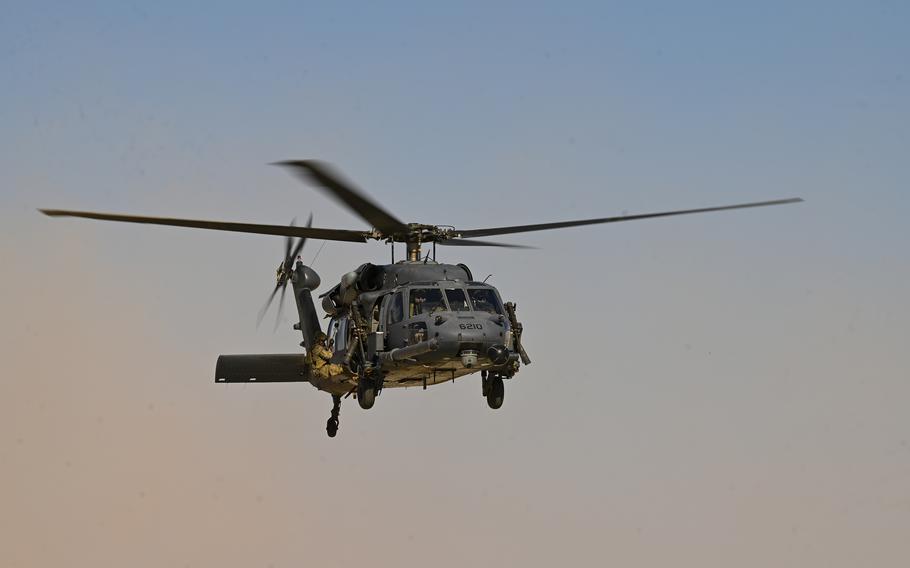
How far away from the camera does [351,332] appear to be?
1214 inches

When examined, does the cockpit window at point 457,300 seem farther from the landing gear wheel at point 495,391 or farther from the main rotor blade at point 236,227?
the main rotor blade at point 236,227

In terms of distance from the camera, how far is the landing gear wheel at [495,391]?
98.7ft

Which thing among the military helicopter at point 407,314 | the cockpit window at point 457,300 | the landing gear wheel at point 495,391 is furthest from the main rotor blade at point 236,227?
the landing gear wheel at point 495,391

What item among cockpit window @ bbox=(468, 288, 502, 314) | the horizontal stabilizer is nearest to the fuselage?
cockpit window @ bbox=(468, 288, 502, 314)

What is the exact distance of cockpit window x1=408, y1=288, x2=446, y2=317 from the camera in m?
29.4

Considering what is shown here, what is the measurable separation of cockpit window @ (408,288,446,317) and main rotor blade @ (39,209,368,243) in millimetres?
2260

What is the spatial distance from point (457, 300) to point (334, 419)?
665 centimetres

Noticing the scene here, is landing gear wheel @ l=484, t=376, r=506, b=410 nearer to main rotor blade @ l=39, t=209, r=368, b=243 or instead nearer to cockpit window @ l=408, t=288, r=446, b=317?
cockpit window @ l=408, t=288, r=446, b=317

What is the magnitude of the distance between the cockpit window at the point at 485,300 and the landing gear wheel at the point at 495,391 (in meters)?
1.63

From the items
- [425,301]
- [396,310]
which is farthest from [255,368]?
[425,301]

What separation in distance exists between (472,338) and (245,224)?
542cm

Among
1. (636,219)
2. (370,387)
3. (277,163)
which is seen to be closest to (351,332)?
(370,387)

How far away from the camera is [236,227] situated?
2864 cm

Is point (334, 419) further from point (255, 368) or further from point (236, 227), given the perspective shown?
point (236, 227)
